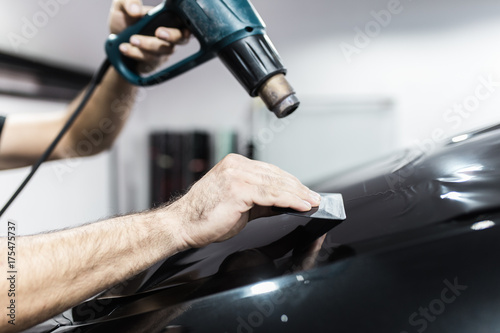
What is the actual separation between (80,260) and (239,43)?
1.41 feet

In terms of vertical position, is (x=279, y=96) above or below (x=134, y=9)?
below

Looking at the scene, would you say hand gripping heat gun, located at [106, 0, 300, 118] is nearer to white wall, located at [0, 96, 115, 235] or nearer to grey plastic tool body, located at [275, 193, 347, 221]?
grey plastic tool body, located at [275, 193, 347, 221]

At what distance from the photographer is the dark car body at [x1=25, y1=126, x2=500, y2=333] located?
0.33 metres

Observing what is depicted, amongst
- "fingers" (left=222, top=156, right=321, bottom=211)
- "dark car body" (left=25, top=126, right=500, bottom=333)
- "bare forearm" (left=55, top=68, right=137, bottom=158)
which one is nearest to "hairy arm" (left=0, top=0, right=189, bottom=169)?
"bare forearm" (left=55, top=68, right=137, bottom=158)

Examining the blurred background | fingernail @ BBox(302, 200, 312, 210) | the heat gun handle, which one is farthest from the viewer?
the blurred background

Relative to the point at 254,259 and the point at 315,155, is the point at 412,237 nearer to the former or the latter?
the point at 254,259

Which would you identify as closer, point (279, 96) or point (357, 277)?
point (357, 277)

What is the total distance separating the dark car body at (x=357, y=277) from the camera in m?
0.33

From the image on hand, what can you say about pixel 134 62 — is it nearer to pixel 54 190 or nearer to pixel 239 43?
pixel 239 43

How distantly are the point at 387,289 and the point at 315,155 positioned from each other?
256 cm

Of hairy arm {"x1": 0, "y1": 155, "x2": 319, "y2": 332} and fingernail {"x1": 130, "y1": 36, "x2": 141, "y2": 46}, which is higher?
fingernail {"x1": 130, "y1": 36, "x2": 141, "y2": 46}

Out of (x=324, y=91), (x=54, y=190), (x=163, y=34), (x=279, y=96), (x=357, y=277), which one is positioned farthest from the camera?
(x=324, y=91)

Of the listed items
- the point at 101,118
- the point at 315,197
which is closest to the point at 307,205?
the point at 315,197

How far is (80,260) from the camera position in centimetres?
44
